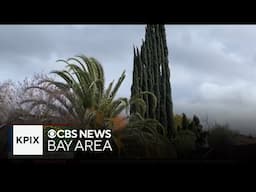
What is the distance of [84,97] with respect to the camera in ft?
21.8

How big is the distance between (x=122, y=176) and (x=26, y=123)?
5.22ft

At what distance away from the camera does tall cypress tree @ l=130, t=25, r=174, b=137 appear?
21.6ft

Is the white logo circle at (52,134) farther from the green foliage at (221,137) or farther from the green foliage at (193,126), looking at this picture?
the green foliage at (221,137)

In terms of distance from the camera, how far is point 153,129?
6.65m

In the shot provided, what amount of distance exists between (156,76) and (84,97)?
114 centimetres

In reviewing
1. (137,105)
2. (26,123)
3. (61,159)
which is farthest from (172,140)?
(26,123)

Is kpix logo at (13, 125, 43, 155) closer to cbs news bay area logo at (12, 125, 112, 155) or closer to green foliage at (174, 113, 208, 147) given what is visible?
cbs news bay area logo at (12, 125, 112, 155)

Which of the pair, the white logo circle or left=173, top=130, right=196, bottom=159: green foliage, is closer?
the white logo circle

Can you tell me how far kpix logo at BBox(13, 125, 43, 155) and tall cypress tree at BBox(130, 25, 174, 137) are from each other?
1419mm

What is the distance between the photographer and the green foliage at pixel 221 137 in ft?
21.3

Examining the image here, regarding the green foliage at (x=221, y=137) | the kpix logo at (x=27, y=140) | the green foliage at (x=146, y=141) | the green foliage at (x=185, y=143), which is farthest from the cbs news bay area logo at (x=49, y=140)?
the green foliage at (x=221, y=137)

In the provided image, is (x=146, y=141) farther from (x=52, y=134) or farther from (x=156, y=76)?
(x=52, y=134)

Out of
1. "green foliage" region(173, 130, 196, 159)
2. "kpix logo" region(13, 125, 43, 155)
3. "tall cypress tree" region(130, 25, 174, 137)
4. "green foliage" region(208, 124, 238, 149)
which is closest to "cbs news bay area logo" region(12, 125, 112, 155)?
"kpix logo" region(13, 125, 43, 155)
